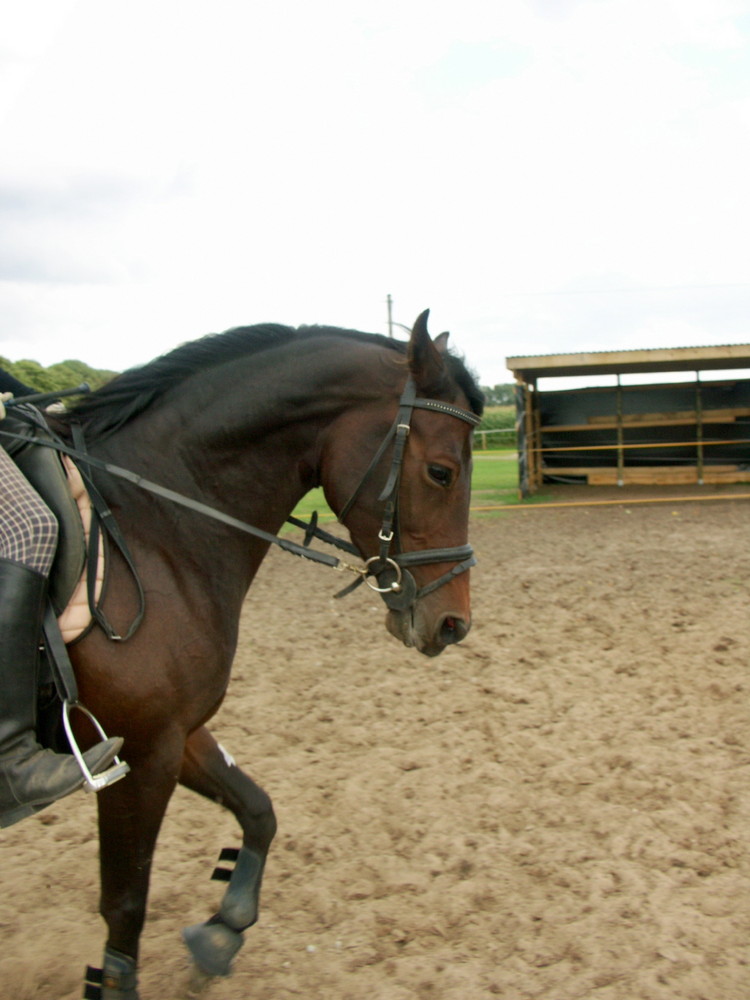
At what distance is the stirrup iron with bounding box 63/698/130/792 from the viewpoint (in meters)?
2.29

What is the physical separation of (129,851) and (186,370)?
1.63 metres

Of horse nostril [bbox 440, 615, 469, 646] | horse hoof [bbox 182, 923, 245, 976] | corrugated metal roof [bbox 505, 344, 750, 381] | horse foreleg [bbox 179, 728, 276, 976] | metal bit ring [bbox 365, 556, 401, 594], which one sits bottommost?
horse hoof [bbox 182, 923, 245, 976]

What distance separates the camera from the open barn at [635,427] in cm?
1720

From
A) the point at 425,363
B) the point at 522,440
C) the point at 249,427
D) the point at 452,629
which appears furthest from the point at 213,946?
the point at 522,440

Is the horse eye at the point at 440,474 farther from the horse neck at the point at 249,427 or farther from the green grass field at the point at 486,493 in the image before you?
the green grass field at the point at 486,493

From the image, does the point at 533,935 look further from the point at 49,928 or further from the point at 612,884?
the point at 49,928

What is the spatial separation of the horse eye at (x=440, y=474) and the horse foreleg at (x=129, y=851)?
119cm

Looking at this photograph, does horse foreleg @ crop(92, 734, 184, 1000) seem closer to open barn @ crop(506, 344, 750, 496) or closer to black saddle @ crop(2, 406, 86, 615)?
black saddle @ crop(2, 406, 86, 615)

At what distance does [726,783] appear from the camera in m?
4.28

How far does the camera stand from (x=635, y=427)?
716 inches

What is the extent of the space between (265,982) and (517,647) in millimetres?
4104

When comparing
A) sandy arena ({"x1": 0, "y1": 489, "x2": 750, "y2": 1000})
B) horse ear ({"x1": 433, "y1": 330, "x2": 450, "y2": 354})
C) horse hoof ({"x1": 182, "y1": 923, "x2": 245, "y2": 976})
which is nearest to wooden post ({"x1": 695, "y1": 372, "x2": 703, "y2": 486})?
sandy arena ({"x1": 0, "y1": 489, "x2": 750, "y2": 1000})

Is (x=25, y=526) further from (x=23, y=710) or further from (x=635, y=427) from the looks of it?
A: (x=635, y=427)

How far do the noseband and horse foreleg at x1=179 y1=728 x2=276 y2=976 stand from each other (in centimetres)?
93
